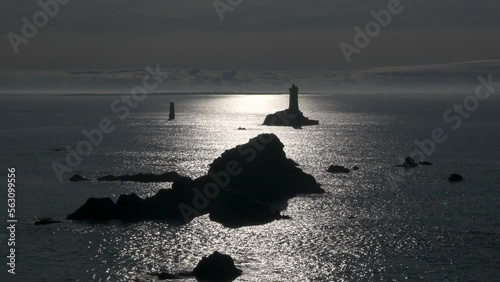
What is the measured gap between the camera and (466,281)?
58188 mm

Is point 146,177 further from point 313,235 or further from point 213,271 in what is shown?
point 213,271

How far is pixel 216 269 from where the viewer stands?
5716cm

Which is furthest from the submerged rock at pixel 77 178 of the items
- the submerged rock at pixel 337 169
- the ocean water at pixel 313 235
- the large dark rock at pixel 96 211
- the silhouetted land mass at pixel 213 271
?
the silhouetted land mass at pixel 213 271

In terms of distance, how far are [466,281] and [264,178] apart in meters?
42.2

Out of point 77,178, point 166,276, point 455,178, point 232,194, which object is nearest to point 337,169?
point 455,178

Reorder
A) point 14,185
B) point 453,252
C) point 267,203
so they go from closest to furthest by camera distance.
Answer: point 453,252 → point 267,203 → point 14,185

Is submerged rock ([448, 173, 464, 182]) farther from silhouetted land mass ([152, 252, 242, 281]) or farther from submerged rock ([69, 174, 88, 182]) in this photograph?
silhouetted land mass ([152, 252, 242, 281])

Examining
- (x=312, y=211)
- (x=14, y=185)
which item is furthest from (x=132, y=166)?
(x=312, y=211)

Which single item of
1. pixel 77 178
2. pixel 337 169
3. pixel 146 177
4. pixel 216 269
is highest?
pixel 337 169

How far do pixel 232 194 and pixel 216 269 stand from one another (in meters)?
24.1

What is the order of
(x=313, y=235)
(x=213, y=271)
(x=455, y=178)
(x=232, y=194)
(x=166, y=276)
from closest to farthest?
(x=213, y=271)
(x=166, y=276)
(x=313, y=235)
(x=232, y=194)
(x=455, y=178)

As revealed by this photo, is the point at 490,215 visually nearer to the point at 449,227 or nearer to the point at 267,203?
the point at 449,227

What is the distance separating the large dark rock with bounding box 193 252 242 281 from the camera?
56.8 m

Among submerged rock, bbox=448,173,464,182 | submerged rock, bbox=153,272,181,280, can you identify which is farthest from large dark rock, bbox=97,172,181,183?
submerged rock, bbox=153,272,181,280
